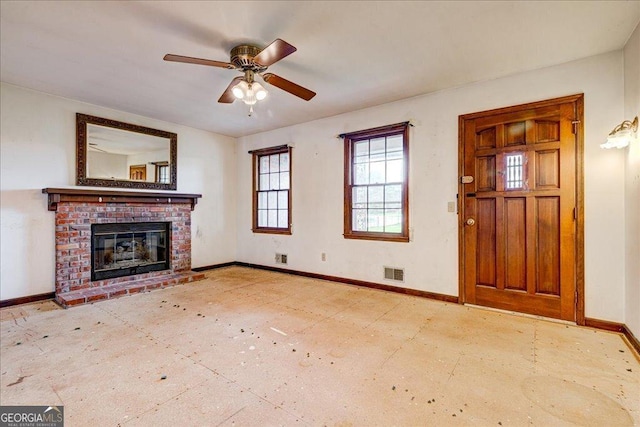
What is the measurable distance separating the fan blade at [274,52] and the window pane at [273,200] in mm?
3307

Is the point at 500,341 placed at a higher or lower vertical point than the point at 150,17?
lower

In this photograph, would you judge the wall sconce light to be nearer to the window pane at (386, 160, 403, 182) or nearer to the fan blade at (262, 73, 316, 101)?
the window pane at (386, 160, 403, 182)

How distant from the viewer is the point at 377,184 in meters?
4.34

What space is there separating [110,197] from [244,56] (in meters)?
3.17

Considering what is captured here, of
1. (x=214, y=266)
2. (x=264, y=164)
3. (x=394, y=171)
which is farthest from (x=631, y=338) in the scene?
(x=214, y=266)

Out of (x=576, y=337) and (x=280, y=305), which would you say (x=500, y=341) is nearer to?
(x=576, y=337)

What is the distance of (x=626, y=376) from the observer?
205 cm

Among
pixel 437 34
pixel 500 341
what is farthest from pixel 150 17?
pixel 500 341

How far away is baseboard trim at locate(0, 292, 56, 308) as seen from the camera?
11.7ft

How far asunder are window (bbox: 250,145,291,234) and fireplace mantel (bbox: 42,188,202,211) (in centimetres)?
118

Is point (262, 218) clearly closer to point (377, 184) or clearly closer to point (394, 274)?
point (377, 184)

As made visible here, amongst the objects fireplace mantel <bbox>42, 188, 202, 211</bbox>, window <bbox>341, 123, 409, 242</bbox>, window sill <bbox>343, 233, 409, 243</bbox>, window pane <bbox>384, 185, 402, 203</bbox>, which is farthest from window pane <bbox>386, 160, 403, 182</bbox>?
fireplace mantel <bbox>42, 188, 202, 211</bbox>

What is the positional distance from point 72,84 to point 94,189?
4.76ft

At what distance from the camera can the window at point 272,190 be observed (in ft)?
17.9
